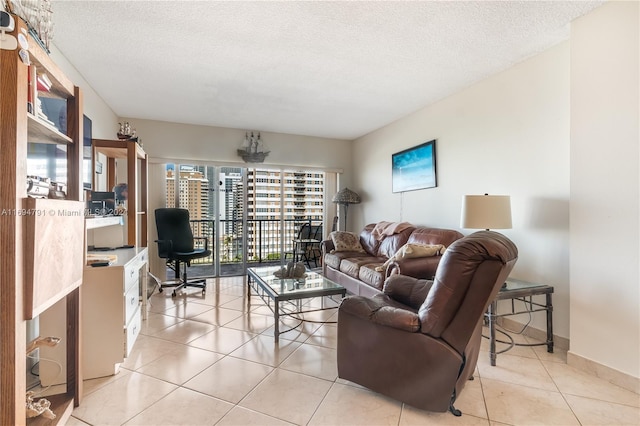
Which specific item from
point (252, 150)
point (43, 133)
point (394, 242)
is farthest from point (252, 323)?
point (252, 150)

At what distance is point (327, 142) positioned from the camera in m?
5.59

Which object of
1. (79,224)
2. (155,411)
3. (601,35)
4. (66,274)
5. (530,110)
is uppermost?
(601,35)

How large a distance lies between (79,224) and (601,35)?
3311 millimetres

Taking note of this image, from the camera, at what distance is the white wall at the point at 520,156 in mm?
2420

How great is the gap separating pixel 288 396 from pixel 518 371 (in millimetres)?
1556

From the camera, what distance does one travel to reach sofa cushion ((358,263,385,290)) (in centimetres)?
303

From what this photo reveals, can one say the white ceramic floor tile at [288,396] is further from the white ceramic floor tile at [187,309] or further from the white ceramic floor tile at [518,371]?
the white ceramic floor tile at [187,309]

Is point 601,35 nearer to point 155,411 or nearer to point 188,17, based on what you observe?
point 188,17

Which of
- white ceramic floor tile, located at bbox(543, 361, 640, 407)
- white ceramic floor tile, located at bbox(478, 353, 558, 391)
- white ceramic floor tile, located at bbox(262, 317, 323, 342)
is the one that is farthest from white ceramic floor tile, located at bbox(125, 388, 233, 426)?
white ceramic floor tile, located at bbox(543, 361, 640, 407)

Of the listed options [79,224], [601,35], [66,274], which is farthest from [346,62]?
[66,274]

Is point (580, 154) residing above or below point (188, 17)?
below

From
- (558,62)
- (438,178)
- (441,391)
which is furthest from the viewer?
(438,178)

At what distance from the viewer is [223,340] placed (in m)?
2.53

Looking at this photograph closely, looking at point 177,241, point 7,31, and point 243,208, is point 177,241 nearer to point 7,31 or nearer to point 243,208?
point 243,208
